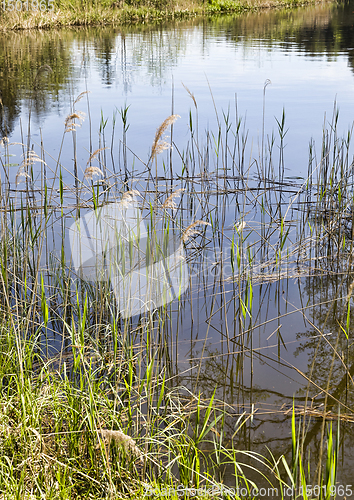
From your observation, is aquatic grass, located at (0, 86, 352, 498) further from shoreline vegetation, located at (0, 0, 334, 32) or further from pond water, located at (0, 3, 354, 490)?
shoreline vegetation, located at (0, 0, 334, 32)

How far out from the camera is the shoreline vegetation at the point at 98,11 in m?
14.5

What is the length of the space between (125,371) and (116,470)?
574mm

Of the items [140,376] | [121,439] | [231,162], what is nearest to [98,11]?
[231,162]

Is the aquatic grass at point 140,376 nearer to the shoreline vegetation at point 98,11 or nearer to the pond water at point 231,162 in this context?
the pond water at point 231,162

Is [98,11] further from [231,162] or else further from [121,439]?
[121,439]

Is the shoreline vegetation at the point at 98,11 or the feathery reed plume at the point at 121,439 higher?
the shoreline vegetation at the point at 98,11

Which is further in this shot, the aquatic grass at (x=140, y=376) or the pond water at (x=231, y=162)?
the pond water at (x=231, y=162)

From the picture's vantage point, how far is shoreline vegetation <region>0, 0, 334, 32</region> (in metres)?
14.5

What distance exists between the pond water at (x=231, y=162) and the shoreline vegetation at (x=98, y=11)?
868 millimetres

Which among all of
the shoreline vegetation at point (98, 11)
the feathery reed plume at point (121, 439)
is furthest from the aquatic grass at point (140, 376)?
the shoreline vegetation at point (98, 11)

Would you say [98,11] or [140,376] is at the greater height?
[98,11]

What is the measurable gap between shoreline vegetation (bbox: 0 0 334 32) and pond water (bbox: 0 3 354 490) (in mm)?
868

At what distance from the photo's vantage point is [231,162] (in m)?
4.71

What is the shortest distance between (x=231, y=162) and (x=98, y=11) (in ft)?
50.9
